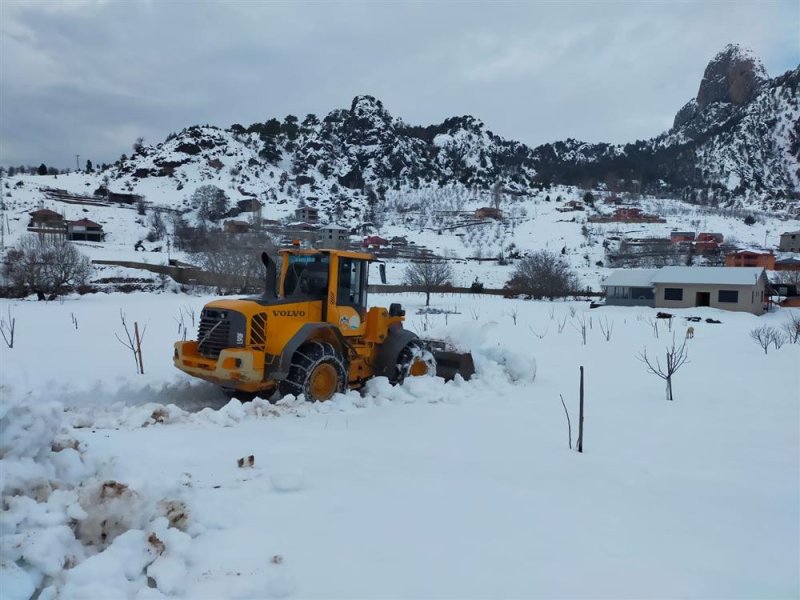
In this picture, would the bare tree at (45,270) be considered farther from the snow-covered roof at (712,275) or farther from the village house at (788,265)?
the village house at (788,265)

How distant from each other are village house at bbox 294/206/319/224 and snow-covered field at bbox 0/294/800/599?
3305 inches

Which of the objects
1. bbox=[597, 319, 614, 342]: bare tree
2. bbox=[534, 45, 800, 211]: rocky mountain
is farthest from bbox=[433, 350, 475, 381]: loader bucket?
bbox=[534, 45, 800, 211]: rocky mountain

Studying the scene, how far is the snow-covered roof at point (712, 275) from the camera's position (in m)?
38.6

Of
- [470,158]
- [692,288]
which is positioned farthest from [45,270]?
[470,158]

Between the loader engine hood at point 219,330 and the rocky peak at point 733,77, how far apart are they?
22425 centimetres

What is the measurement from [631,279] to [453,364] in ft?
123

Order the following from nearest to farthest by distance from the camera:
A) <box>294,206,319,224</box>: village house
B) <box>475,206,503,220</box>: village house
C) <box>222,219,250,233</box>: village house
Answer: <box>222,219,250,233</box>: village house < <box>294,206,319,224</box>: village house < <box>475,206,503,220</box>: village house

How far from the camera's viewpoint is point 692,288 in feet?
132

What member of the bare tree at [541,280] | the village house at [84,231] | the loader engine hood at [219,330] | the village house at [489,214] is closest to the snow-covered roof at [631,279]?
the bare tree at [541,280]

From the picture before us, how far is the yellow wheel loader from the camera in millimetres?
7168

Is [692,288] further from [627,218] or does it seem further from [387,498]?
[627,218]

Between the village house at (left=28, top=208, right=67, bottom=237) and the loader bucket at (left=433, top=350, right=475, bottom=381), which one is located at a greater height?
the village house at (left=28, top=208, right=67, bottom=237)

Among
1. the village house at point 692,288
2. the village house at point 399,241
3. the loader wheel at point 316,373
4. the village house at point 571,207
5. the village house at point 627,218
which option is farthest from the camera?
the village house at point 571,207

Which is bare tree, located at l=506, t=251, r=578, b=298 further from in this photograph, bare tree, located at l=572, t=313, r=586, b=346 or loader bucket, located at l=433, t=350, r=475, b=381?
loader bucket, located at l=433, t=350, r=475, b=381
